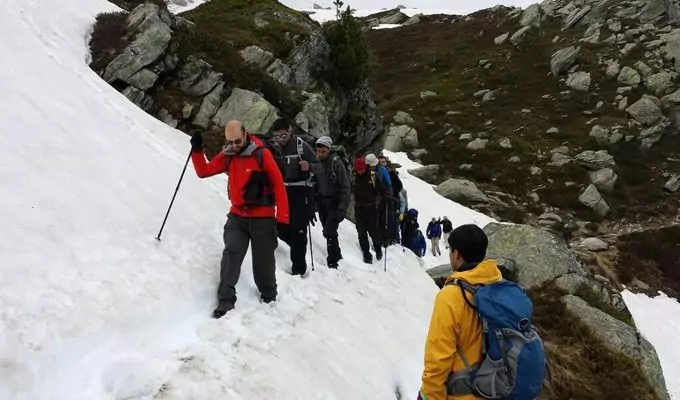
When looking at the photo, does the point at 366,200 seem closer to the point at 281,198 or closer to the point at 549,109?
the point at 281,198

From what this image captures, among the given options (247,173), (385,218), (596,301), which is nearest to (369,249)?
(385,218)

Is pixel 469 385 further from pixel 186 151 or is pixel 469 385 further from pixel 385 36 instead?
pixel 385 36

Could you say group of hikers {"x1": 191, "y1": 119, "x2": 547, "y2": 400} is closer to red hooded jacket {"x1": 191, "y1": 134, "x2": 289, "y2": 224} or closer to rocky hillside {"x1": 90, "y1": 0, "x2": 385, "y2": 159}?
red hooded jacket {"x1": 191, "y1": 134, "x2": 289, "y2": 224}

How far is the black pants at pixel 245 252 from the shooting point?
7176 mm

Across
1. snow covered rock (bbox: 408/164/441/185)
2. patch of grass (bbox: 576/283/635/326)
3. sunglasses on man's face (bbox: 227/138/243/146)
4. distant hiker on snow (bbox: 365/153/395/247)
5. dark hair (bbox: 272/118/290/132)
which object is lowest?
snow covered rock (bbox: 408/164/441/185)

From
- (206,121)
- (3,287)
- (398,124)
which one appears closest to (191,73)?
(206,121)

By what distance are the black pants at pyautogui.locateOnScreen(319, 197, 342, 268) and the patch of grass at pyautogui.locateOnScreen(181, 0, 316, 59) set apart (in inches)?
469

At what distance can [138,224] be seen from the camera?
8.05m

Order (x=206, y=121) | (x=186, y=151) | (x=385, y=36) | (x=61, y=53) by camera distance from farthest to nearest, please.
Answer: (x=385, y=36)
(x=206, y=121)
(x=61, y=53)
(x=186, y=151)

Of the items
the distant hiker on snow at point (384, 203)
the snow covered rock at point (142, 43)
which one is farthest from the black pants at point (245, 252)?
the snow covered rock at point (142, 43)

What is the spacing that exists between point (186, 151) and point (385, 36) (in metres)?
91.6

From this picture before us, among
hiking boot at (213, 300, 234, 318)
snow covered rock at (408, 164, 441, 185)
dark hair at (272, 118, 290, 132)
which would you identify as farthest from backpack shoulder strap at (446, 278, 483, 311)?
snow covered rock at (408, 164, 441, 185)

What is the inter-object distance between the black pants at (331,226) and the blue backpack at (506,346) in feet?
21.0

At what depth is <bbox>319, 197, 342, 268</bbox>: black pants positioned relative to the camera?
10539 mm
